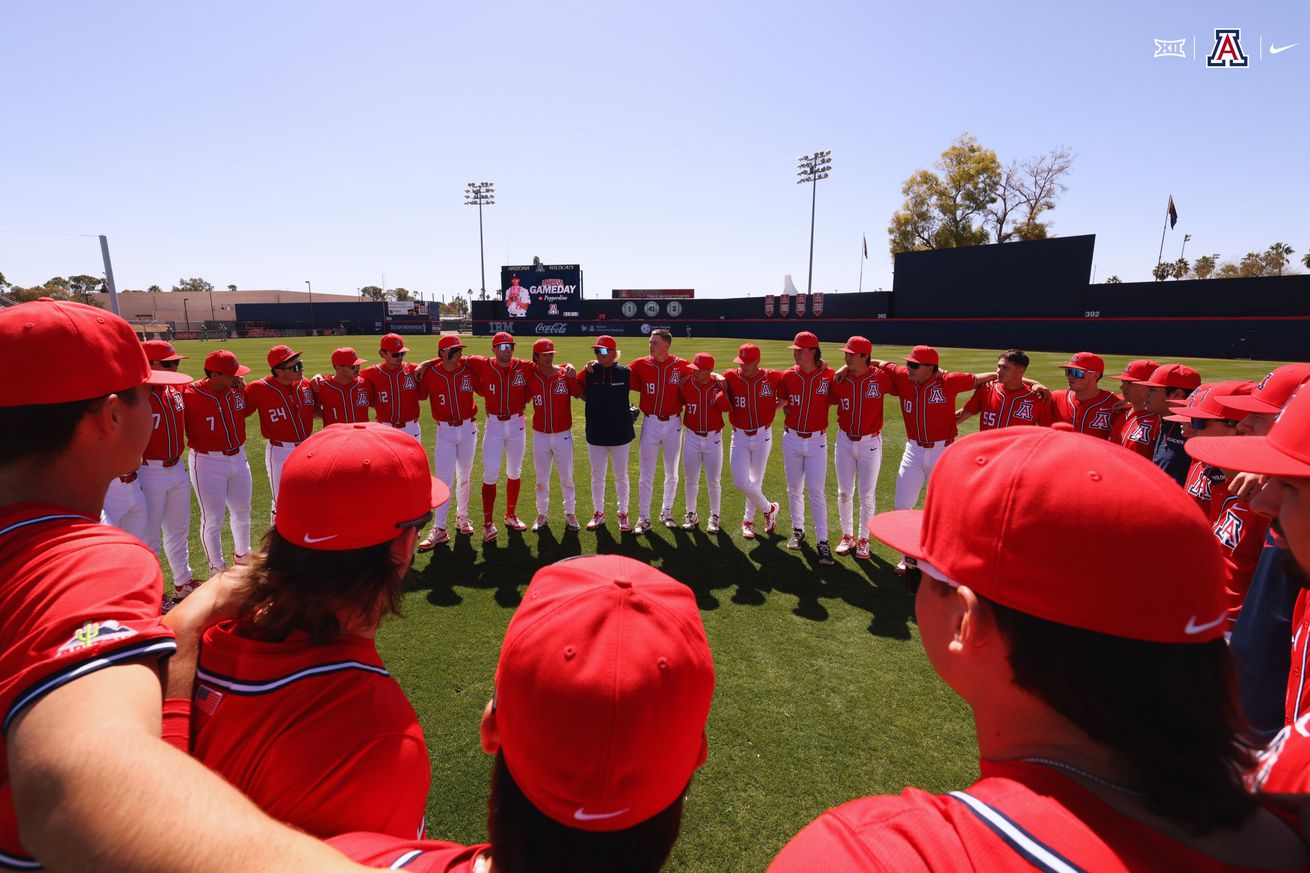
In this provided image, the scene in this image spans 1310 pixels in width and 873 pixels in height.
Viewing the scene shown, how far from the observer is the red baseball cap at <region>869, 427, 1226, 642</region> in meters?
0.97

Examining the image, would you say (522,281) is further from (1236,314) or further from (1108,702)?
(1108,702)

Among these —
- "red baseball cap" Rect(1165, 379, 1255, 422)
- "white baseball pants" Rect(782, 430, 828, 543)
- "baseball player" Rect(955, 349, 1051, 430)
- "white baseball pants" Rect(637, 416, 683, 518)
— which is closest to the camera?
"red baseball cap" Rect(1165, 379, 1255, 422)

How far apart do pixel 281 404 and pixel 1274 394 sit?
8.93 m

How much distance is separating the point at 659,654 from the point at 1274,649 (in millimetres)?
3099

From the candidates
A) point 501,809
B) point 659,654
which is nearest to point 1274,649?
point 659,654

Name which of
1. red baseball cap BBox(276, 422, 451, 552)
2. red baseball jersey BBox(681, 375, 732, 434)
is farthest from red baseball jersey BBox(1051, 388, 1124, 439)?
red baseball cap BBox(276, 422, 451, 552)

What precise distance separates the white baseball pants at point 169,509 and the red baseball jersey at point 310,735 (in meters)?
5.68

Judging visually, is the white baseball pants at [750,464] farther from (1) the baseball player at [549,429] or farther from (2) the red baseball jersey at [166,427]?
(2) the red baseball jersey at [166,427]

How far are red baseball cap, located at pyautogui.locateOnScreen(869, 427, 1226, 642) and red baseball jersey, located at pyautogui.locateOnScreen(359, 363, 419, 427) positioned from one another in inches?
316

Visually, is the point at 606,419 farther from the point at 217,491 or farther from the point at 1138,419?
the point at 1138,419

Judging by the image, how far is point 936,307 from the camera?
110ft

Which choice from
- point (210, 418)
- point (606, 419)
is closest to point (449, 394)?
point (606, 419)

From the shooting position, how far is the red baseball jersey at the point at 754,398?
315 inches

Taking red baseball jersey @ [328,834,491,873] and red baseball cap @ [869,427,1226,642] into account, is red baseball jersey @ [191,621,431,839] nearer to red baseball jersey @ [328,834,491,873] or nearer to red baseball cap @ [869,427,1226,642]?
red baseball jersey @ [328,834,491,873]
